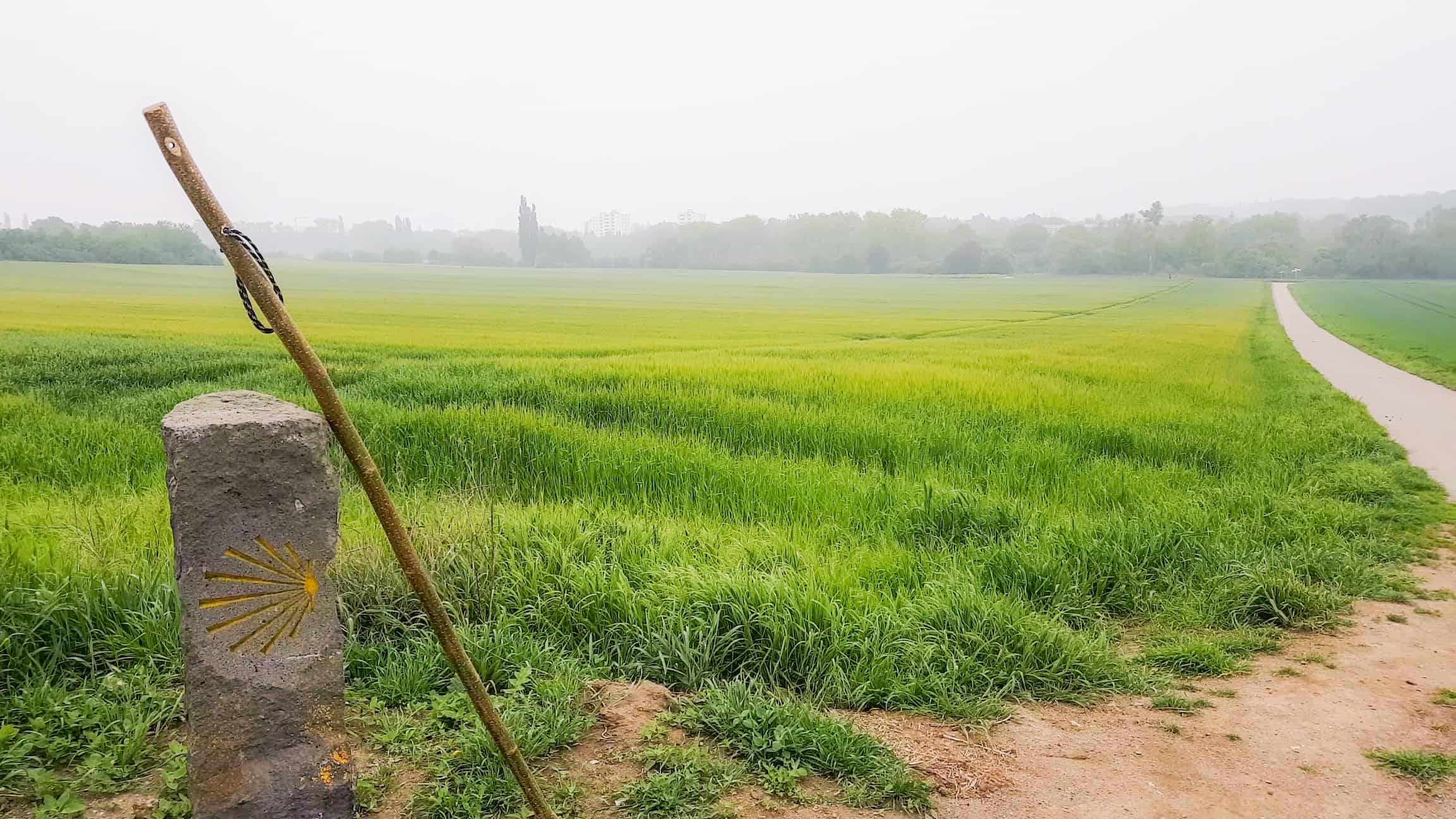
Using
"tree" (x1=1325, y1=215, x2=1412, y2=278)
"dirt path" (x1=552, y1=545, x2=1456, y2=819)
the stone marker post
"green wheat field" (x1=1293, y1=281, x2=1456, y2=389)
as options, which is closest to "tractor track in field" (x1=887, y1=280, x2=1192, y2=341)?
"green wheat field" (x1=1293, y1=281, x2=1456, y2=389)

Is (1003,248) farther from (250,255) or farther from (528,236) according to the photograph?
(250,255)

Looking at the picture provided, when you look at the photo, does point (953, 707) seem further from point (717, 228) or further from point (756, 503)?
point (717, 228)

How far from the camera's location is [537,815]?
225cm

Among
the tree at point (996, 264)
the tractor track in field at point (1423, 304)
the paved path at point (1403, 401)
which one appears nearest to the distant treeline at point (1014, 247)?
the tree at point (996, 264)

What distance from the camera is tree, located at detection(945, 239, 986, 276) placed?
10881 centimetres

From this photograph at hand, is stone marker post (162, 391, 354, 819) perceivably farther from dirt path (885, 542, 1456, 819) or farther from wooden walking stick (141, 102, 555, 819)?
dirt path (885, 542, 1456, 819)

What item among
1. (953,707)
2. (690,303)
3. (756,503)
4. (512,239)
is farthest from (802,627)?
(512,239)

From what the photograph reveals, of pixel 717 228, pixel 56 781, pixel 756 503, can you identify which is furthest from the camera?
pixel 717 228

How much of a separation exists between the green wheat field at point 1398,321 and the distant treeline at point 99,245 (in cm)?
3381

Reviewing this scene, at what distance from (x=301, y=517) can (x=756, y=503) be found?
3.84 m

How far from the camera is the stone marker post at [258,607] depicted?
6.95 feet

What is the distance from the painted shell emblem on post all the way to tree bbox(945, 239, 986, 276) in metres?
112

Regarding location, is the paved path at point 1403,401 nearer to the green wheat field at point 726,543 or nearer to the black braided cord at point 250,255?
the green wheat field at point 726,543

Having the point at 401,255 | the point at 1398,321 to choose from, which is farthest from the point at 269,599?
the point at 401,255
